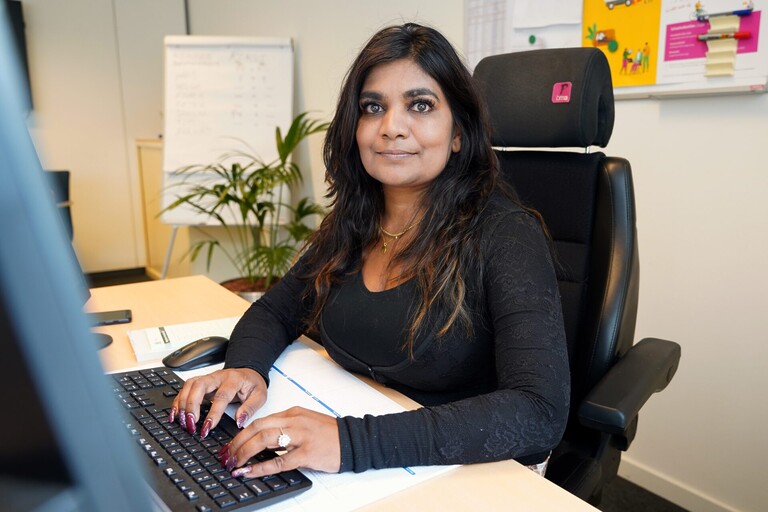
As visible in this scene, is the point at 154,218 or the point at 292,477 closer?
the point at 292,477

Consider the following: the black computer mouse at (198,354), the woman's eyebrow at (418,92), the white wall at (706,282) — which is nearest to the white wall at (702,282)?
the white wall at (706,282)

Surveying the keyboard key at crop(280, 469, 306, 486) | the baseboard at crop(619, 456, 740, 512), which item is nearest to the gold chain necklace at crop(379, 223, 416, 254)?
the keyboard key at crop(280, 469, 306, 486)

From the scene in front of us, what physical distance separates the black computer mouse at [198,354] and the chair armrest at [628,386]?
2.27 feet

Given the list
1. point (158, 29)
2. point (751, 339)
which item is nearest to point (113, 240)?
point (158, 29)

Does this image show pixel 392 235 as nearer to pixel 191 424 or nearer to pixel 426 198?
pixel 426 198

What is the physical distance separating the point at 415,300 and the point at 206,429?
Answer: 0.41 meters

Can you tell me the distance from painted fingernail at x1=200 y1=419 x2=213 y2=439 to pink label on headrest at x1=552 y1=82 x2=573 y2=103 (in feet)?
2.86

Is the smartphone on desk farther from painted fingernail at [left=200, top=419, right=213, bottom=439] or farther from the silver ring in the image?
the silver ring

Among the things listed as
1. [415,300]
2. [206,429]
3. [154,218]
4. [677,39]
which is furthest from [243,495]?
[154,218]

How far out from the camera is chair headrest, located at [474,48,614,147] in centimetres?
122

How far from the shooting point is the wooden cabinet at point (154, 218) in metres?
4.24

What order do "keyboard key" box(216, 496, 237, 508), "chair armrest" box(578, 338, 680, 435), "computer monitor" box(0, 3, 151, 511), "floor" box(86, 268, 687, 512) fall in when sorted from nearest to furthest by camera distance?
"computer monitor" box(0, 3, 151, 511)
"keyboard key" box(216, 496, 237, 508)
"chair armrest" box(578, 338, 680, 435)
"floor" box(86, 268, 687, 512)

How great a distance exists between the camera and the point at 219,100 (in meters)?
3.55

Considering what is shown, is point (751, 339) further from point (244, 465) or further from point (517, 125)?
point (244, 465)
